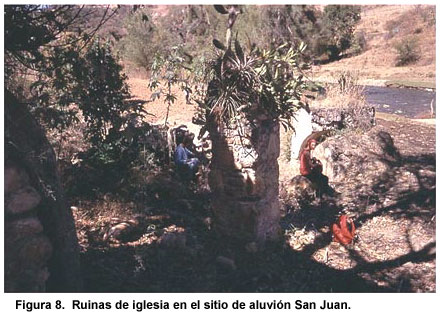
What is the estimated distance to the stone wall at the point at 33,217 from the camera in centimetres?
378

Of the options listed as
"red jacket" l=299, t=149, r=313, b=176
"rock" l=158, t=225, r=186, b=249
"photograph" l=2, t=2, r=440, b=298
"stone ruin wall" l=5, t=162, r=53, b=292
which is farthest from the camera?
"red jacket" l=299, t=149, r=313, b=176

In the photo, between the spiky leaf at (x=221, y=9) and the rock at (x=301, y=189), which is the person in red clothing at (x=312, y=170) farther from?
the spiky leaf at (x=221, y=9)

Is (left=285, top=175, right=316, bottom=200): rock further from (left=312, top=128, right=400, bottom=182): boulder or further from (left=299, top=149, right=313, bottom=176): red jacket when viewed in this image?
(left=312, top=128, right=400, bottom=182): boulder

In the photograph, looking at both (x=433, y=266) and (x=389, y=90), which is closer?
(x=433, y=266)

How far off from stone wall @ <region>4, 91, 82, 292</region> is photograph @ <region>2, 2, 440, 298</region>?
1 centimetres

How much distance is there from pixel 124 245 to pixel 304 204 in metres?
3.23

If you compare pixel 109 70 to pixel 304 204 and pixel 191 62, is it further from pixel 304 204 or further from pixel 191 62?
pixel 304 204

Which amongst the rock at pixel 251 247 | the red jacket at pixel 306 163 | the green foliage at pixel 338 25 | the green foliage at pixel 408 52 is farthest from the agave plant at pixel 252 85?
the green foliage at pixel 408 52

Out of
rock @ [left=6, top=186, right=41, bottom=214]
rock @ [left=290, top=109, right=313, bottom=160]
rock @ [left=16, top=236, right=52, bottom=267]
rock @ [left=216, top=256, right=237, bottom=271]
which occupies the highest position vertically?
rock @ [left=290, top=109, right=313, bottom=160]

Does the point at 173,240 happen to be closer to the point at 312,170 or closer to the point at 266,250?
the point at 266,250

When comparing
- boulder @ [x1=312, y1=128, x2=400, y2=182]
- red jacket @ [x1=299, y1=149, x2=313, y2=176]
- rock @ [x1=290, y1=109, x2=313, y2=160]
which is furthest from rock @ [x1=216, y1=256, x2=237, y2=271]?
rock @ [x1=290, y1=109, x2=313, y2=160]

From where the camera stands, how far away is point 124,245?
19.8 ft

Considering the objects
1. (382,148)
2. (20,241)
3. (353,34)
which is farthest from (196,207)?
(353,34)

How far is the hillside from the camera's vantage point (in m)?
24.8
